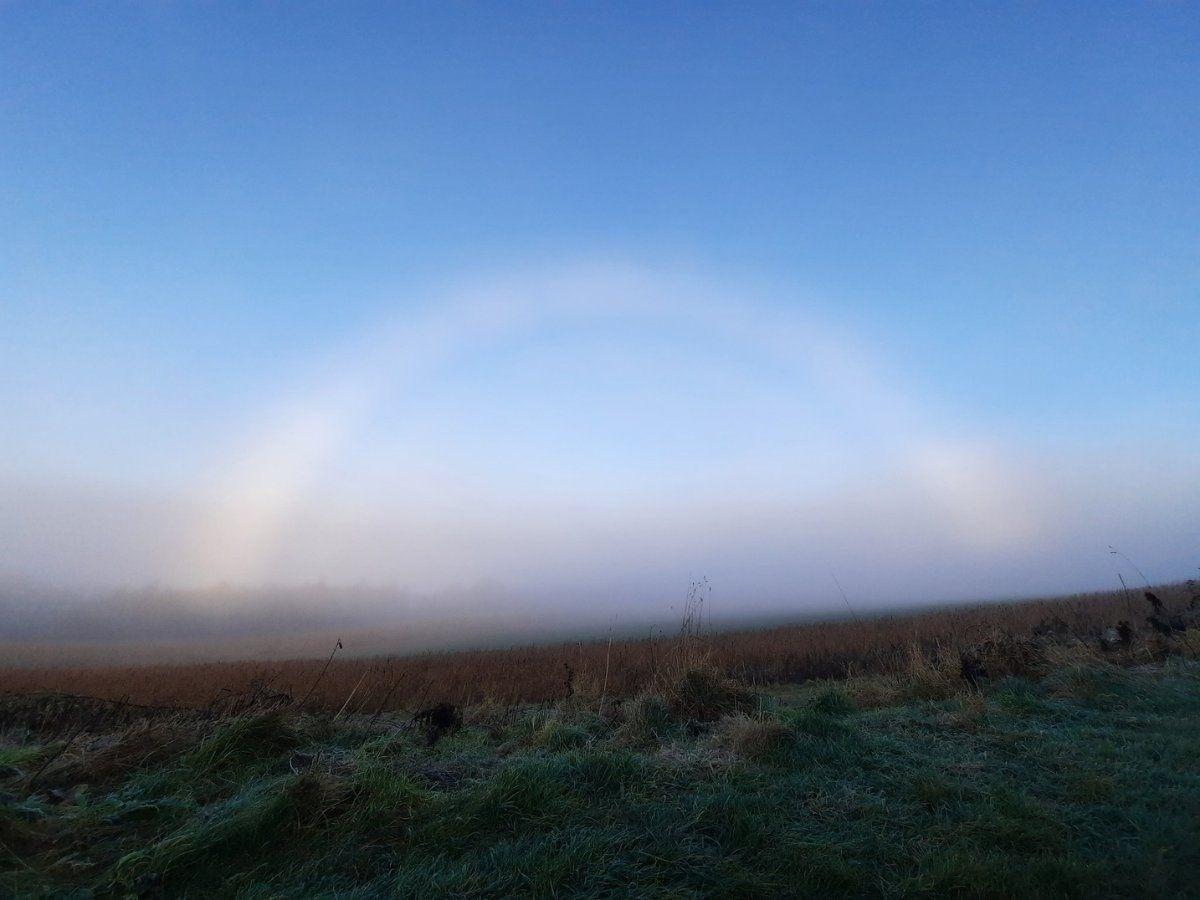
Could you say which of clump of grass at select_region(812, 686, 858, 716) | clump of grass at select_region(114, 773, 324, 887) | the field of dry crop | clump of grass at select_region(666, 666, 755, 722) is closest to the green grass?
clump of grass at select_region(114, 773, 324, 887)

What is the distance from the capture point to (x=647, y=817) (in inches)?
174

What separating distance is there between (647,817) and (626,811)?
0.19 meters

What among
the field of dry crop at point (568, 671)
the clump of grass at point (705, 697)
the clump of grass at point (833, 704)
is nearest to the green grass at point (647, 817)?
the clump of grass at point (705, 697)

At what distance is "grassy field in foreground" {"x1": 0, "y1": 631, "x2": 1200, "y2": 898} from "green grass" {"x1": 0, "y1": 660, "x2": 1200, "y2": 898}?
2 centimetres

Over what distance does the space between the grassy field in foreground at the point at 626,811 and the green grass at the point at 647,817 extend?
0.02 meters

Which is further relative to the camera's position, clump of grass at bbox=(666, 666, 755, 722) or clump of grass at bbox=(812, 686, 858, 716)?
clump of grass at bbox=(812, 686, 858, 716)

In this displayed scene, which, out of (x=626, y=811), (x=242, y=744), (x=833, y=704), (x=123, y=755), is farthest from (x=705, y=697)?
(x=123, y=755)

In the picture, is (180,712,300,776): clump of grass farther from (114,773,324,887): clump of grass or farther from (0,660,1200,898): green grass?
(114,773,324,887): clump of grass

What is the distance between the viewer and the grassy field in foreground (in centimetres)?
362

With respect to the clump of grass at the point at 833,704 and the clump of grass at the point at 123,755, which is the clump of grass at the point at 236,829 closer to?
the clump of grass at the point at 123,755

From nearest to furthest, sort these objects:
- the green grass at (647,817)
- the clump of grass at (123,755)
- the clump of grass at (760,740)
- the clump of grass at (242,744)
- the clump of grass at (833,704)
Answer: the green grass at (647,817) < the clump of grass at (123,755) < the clump of grass at (242,744) < the clump of grass at (760,740) < the clump of grass at (833,704)

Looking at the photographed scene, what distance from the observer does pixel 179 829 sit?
13.4 ft

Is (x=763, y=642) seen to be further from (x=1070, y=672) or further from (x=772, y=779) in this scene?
(x=772, y=779)

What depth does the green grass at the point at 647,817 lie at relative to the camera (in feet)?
11.8
